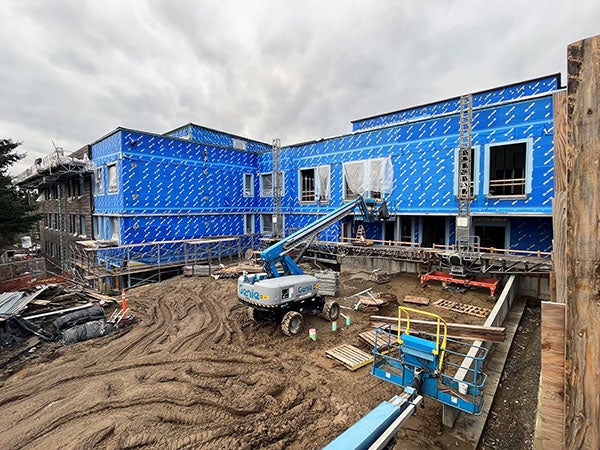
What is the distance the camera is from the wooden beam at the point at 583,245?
4.99ft

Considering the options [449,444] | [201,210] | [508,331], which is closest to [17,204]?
[201,210]

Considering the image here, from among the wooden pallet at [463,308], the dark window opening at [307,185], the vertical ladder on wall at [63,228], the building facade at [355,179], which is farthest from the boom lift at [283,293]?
the vertical ladder on wall at [63,228]

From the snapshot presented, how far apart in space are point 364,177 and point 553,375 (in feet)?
65.7

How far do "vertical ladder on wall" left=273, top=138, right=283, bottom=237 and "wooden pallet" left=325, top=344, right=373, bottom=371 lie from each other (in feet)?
56.2

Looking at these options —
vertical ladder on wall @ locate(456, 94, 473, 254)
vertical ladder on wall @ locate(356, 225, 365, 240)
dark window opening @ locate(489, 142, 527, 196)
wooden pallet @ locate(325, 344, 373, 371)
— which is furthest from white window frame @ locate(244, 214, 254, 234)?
wooden pallet @ locate(325, 344, 373, 371)

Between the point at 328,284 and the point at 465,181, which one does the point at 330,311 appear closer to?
the point at 328,284

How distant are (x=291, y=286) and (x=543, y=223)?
548 inches

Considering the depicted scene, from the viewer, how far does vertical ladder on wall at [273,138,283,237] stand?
25.0m

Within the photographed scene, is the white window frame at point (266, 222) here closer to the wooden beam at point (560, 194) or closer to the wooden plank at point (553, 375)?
the wooden beam at point (560, 194)

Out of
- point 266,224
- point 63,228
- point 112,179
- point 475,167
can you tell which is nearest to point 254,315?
point 475,167

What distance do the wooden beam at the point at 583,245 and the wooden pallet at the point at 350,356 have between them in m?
6.54

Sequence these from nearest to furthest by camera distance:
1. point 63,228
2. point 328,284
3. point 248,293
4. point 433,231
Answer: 1. point 248,293
2. point 328,284
3. point 433,231
4. point 63,228

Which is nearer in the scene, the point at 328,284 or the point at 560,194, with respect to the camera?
the point at 560,194

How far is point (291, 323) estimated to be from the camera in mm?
9555
